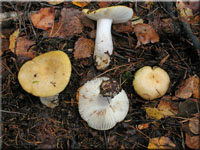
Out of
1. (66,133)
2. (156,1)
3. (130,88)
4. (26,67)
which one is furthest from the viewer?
(156,1)

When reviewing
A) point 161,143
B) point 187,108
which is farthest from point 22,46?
point 187,108

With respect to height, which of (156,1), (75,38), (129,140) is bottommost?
(129,140)

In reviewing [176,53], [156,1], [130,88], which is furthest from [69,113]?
[156,1]

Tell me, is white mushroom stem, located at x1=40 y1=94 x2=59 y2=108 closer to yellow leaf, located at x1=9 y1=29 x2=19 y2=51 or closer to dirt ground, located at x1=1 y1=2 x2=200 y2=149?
dirt ground, located at x1=1 y1=2 x2=200 y2=149

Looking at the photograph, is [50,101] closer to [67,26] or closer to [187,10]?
[67,26]

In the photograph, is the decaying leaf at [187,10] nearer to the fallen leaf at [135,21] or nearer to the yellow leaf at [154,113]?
the fallen leaf at [135,21]

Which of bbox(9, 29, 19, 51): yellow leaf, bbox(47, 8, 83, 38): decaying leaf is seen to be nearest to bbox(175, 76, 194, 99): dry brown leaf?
bbox(47, 8, 83, 38): decaying leaf

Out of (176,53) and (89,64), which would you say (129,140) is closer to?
(89,64)
